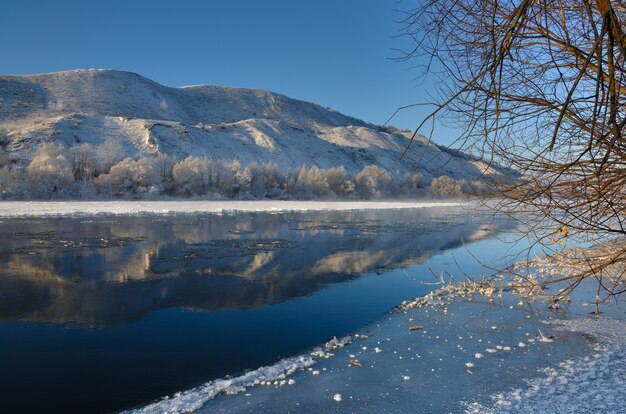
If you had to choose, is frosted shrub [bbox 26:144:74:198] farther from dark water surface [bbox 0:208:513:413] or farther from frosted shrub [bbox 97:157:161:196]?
dark water surface [bbox 0:208:513:413]

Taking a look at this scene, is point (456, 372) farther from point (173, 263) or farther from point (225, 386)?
point (173, 263)

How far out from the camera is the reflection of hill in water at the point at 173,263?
32.5ft

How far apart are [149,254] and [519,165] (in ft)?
46.8

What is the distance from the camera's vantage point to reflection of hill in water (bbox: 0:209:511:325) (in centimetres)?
991

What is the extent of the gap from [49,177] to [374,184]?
43.8 m

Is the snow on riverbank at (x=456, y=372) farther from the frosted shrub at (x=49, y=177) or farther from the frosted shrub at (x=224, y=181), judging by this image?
the frosted shrub at (x=224, y=181)

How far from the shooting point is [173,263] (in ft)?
46.7

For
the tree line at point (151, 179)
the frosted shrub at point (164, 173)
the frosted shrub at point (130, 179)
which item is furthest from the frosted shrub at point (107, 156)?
the frosted shrub at point (164, 173)

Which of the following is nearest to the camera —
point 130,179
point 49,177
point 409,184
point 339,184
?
point 49,177

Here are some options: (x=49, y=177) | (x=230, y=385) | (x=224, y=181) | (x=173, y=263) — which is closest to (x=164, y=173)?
(x=224, y=181)

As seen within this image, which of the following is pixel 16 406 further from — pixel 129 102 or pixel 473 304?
pixel 129 102

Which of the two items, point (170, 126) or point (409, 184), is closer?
point (170, 126)

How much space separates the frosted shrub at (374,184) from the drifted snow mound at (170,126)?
6.90 m

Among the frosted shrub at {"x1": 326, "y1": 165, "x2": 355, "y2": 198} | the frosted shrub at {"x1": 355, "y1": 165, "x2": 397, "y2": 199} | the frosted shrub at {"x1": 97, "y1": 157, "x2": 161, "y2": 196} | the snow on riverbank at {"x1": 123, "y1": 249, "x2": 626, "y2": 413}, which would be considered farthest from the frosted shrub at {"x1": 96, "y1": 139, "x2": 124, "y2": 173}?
the snow on riverbank at {"x1": 123, "y1": 249, "x2": 626, "y2": 413}
